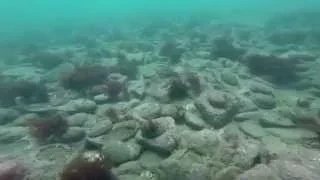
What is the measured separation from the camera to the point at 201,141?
27.3 ft

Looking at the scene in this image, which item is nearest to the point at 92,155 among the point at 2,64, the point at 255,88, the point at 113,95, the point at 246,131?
the point at 246,131

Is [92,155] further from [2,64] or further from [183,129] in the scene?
[2,64]

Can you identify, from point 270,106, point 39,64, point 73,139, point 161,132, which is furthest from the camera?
point 39,64

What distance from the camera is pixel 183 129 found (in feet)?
30.2

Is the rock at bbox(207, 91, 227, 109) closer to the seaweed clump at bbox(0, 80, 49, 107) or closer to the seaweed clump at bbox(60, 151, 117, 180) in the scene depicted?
the seaweed clump at bbox(60, 151, 117, 180)

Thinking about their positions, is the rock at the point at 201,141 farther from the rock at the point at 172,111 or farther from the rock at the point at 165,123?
the rock at the point at 172,111

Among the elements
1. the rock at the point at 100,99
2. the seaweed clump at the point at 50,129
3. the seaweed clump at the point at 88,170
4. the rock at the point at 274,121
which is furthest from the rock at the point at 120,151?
Result: the rock at the point at 100,99

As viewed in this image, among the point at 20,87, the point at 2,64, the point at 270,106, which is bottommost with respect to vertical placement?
the point at 2,64

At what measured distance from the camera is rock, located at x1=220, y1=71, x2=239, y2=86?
1330 centimetres

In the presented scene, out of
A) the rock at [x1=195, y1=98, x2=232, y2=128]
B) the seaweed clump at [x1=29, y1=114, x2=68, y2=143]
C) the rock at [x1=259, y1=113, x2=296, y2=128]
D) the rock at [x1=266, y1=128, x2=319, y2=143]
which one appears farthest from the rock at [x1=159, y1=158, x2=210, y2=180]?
the seaweed clump at [x1=29, y1=114, x2=68, y2=143]

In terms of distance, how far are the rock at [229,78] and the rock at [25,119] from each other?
6.56 metres

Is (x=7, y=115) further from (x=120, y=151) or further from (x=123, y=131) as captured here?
(x=120, y=151)

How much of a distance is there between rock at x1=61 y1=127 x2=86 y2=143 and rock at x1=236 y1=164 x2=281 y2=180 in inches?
181

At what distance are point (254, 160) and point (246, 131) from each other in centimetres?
218
